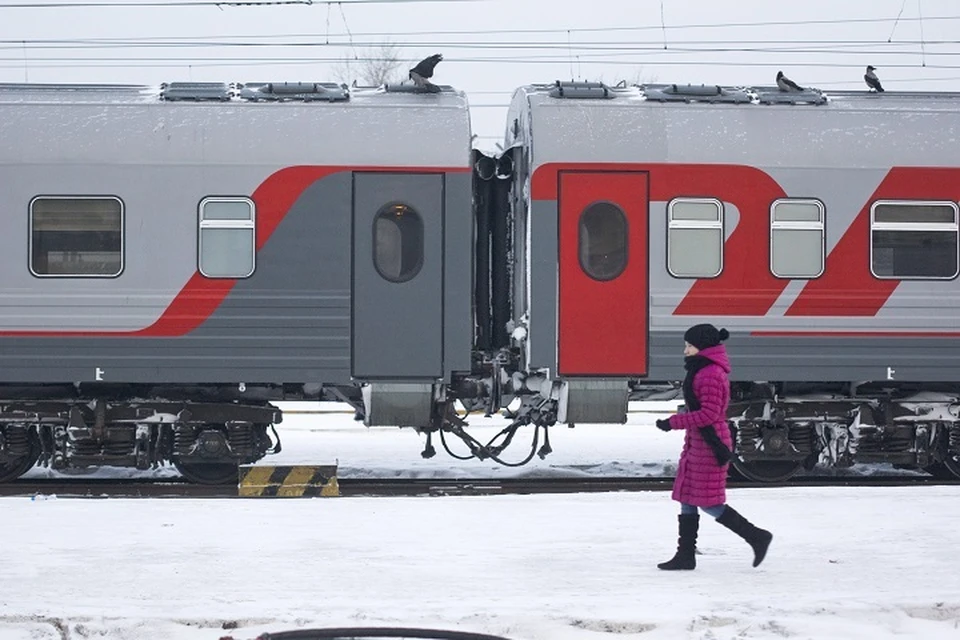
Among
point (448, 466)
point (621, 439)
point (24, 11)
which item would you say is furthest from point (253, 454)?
point (24, 11)

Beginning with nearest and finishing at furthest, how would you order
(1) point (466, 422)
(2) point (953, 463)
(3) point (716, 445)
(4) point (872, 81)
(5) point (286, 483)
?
1. (3) point (716, 445)
2. (5) point (286, 483)
3. (1) point (466, 422)
4. (2) point (953, 463)
5. (4) point (872, 81)

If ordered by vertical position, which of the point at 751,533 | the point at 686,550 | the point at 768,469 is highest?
the point at 751,533

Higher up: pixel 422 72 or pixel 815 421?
pixel 422 72

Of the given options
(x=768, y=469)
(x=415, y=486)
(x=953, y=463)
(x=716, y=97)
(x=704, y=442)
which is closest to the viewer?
(x=704, y=442)

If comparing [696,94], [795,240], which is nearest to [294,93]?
[696,94]

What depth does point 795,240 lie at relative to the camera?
13703 millimetres

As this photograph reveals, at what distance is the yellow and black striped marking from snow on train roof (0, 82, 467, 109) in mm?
3787

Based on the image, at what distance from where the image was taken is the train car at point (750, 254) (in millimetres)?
13516

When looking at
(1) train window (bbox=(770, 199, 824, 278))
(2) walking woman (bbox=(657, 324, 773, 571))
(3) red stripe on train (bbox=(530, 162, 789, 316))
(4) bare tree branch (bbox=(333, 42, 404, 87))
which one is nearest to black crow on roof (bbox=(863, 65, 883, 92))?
(1) train window (bbox=(770, 199, 824, 278))

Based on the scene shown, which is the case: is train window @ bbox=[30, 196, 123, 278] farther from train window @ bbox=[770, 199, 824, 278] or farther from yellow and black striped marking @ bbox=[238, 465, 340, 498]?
train window @ bbox=[770, 199, 824, 278]

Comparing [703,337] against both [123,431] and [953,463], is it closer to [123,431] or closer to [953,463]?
[953,463]

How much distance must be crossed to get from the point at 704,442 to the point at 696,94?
6.23 meters

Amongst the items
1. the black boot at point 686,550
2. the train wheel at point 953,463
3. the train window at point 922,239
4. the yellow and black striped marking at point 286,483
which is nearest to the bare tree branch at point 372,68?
the train window at point 922,239

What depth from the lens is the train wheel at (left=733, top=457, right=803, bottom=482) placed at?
561 inches
